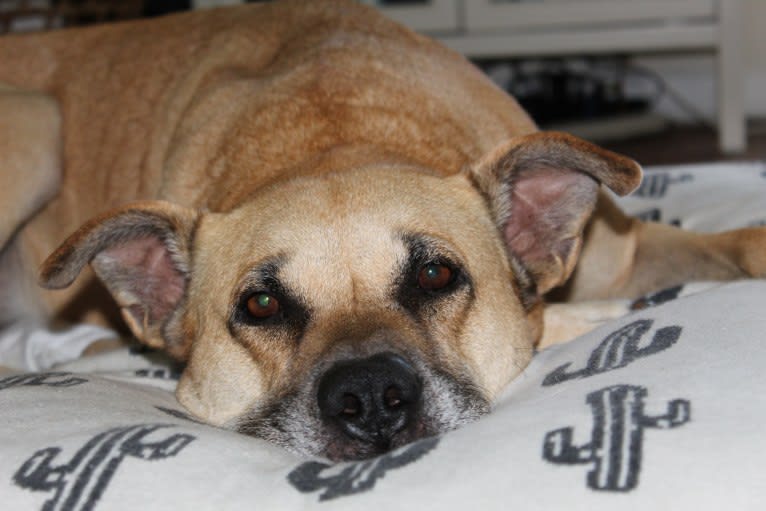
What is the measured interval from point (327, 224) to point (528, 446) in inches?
31.2

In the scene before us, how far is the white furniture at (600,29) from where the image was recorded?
22.6 feet

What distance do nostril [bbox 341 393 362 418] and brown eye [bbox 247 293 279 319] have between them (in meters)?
0.38

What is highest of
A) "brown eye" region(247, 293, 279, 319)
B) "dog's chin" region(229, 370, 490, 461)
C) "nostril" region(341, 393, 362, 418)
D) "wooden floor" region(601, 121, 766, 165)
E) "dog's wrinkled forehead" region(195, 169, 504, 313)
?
"dog's wrinkled forehead" region(195, 169, 504, 313)

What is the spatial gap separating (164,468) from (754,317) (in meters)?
1.15

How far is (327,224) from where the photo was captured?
2.30 meters

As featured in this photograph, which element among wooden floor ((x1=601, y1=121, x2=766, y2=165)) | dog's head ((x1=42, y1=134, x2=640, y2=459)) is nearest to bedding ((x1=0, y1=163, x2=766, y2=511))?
dog's head ((x1=42, y1=134, x2=640, y2=459))

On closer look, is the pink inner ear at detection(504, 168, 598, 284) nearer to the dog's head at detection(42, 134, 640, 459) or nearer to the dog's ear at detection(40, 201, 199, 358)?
the dog's head at detection(42, 134, 640, 459)

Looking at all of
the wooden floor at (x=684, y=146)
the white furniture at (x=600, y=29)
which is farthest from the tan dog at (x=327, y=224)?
the white furniture at (x=600, y=29)

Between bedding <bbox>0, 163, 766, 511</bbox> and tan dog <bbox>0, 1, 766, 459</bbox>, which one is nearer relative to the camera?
bedding <bbox>0, 163, 766, 511</bbox>

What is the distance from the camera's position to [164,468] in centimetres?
181

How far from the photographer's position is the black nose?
1.98 meters

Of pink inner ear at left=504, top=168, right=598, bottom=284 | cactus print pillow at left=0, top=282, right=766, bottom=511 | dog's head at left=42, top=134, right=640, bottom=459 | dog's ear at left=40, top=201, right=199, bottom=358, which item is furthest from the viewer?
pink inner ear at left=504, top=168, right=598, bottom=284

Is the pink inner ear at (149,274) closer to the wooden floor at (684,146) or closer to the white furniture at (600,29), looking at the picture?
the wooden floor at (684,146)

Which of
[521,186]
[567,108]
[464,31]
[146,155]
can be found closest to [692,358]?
[521,186]
